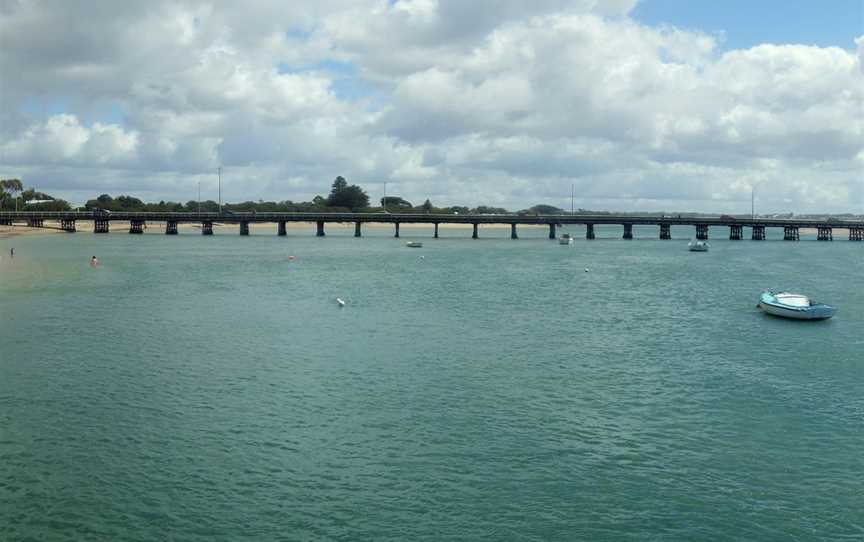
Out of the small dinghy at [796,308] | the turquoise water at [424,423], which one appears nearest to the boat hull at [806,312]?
the small dinghy at [796,308]

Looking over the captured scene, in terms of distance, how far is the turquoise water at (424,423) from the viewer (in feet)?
72.1

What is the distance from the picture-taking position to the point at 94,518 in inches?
848

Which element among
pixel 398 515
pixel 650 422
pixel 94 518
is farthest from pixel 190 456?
pixel 650 422

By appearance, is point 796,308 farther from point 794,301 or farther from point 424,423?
point 424,423

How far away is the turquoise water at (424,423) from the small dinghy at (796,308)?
111 centimetres

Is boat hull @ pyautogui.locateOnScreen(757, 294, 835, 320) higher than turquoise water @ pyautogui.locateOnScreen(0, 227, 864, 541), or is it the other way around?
boat hull @ pyautogui.locateOnScreen(757, 294, 835, 320)

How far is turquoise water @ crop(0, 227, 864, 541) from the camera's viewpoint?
22.0m

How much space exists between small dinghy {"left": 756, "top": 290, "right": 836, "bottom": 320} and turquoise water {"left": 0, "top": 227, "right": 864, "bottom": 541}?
1107mm

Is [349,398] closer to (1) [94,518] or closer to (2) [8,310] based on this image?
(1) [94,518]

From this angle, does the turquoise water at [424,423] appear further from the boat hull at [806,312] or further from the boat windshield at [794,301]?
the boat windshield at [794,301]

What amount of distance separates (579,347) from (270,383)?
20800mm

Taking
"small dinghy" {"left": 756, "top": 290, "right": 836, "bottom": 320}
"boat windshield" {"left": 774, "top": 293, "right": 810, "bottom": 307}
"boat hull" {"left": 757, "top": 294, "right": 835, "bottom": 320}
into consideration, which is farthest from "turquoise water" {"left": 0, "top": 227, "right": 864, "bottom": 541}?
"boat windshield" {"left": 774, "top": 293, "right": 810, "bottom": 307}

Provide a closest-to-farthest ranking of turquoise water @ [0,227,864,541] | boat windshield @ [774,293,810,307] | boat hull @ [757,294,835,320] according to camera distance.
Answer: turquoise water @ [0,227,864,541] < boat hull @ [757,294,835,320] < boat windshield @ [774,293,810,307]

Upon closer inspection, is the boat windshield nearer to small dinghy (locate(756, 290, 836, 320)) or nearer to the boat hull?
small dinghy (locate(756, 290, 836, 320))
